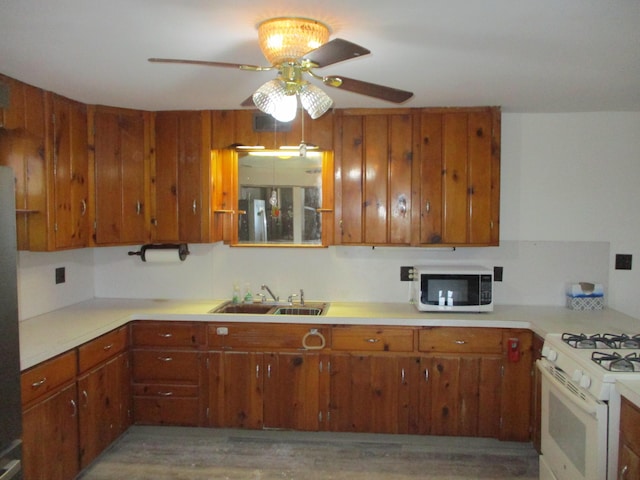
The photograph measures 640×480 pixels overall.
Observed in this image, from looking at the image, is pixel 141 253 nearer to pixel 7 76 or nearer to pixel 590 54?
pixel 7 76

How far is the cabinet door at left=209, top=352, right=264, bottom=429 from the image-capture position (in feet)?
10.5

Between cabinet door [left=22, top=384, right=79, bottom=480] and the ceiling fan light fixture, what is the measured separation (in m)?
1.96

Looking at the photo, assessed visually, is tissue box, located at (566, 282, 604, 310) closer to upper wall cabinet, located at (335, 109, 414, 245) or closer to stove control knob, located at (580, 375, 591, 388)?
upper wall cabinet, located at (335, 109, 414, 245)

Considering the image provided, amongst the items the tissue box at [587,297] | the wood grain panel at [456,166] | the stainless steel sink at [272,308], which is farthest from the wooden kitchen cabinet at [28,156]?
the tissue box at [587,297]

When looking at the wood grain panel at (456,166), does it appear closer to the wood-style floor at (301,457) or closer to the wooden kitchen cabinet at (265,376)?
the wooden kitchen cabinet at (265,376)

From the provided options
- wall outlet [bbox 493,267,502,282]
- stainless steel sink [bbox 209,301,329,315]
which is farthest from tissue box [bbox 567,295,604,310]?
stainless steel sink [bbox 209,301,329,315]

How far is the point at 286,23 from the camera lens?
1.79 meters

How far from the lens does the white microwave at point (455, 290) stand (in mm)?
3204

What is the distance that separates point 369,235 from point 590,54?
1.68 m

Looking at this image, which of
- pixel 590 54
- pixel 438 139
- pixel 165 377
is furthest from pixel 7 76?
pixel 590 54

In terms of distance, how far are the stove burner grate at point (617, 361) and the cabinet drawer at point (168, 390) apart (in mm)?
2369

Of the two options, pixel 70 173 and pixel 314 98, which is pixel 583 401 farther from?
pixel 70 173

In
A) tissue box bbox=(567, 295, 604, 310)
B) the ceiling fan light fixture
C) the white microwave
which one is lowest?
tissue box bbox=(567, 295, 604, 310)

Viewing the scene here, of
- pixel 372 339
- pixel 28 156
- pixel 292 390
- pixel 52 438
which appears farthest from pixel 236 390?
pixel 28 156
